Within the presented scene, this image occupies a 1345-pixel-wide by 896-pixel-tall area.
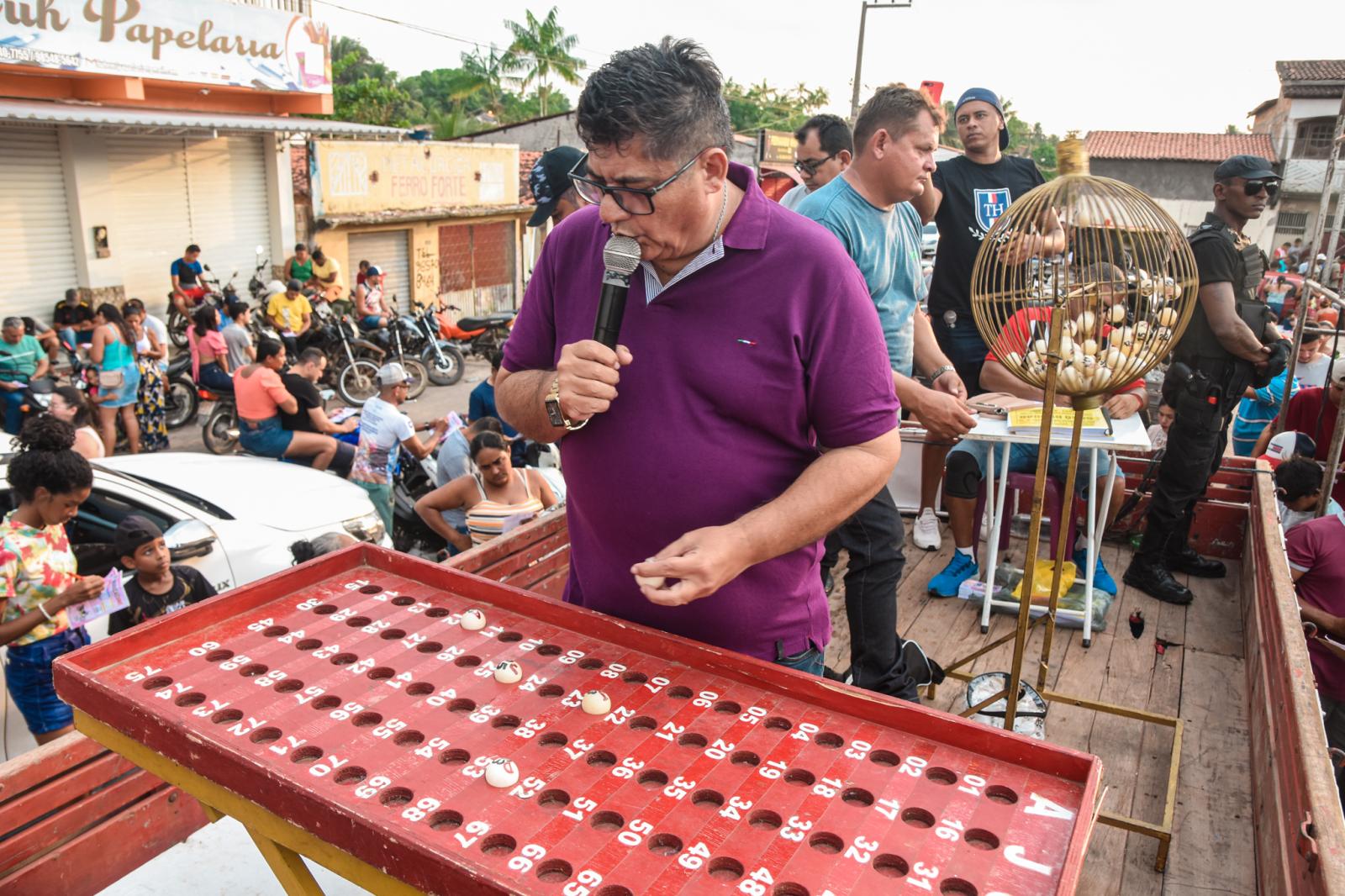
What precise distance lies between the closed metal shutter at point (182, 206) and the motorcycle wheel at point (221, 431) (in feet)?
19.0

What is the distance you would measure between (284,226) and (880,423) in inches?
688

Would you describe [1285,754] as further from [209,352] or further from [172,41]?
[172,41]

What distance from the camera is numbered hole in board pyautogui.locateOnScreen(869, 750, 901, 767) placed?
63.7 inches

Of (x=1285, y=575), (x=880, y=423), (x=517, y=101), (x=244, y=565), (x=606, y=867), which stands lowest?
(x=244, y=565)

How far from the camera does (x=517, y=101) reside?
1741 inches

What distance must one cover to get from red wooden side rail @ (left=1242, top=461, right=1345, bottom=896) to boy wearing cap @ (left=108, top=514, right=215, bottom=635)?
13.6 ft

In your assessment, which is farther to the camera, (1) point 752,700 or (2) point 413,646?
(2) point 413,646

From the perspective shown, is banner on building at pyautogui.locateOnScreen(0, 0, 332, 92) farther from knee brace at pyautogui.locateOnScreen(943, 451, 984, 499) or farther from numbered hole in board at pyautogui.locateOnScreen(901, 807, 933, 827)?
numbered hole in board at pyautogui.locateOnScreen(901, 807, 933, 827)

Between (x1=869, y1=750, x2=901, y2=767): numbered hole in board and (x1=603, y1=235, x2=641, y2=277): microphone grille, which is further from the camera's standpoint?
(x1=603, y1=235, x2=641, y2=277): microphone grille

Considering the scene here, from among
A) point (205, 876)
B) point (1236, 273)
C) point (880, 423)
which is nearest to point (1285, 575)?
point (1236, 273)

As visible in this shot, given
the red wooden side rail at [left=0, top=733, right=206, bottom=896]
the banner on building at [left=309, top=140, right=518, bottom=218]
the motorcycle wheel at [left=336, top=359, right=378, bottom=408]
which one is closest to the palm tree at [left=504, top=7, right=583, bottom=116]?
the banner on building at [left=309, top=140, right=518, bottom=218]

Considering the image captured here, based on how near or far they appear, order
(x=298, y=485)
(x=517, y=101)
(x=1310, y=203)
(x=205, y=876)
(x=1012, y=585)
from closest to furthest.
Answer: (x=205, y=876) < (x=1012, y=585) < (x=298, y=485) < (x=1310, y=203) < (x=517, y=101)

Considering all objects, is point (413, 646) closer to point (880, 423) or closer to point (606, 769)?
point (606, 769)

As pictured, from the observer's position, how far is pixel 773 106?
5547 centimetres
